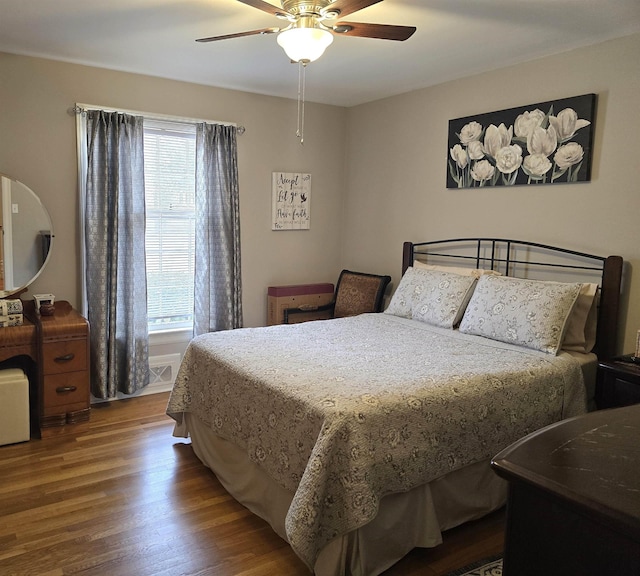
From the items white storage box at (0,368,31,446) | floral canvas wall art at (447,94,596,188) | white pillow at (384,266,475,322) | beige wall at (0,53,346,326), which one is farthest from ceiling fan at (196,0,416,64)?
white storage box at (0,368,31,446)

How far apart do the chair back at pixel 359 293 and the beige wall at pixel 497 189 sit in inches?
7.9

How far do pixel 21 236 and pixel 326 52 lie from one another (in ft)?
7.85

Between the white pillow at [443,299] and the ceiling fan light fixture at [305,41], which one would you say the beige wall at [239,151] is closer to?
the white pillow at [443,299]

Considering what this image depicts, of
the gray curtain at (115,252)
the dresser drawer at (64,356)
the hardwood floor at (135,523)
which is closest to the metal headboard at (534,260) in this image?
the hardwood floor at (135,523)

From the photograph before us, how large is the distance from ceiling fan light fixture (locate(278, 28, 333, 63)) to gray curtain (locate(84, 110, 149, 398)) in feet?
6.59

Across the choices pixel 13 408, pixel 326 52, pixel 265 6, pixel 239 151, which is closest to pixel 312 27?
pixel 265 6

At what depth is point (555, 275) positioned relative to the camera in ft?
11.2

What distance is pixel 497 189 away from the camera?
3727mm

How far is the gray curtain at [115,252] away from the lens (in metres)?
3.82

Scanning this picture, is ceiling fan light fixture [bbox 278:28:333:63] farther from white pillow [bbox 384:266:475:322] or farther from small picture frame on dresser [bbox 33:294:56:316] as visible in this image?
small picture frame on dresser [bbox 33:294:56:316]

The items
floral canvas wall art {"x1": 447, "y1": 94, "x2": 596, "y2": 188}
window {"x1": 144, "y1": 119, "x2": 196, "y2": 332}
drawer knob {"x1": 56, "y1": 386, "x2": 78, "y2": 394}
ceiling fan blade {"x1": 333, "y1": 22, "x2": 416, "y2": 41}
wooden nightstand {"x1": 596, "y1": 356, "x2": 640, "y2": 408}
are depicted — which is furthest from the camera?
window {"x1": 144, "y1": 119, "x2": 196, "y2": 332}

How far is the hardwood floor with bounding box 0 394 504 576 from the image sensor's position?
2.18m

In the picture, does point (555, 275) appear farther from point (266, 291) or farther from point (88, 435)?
point (88, 435)

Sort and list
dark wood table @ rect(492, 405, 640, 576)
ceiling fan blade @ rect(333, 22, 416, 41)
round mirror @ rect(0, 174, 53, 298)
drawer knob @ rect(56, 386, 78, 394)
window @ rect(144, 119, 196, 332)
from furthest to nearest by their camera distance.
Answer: window @ rect(144, 119, 196, 332), round mirror @ rect(0, 174, 53, 298), drawer knob @ rect(56, 386, 78, 394), ceiling fan blade @ rect(333, 22, 416, 41), dark wood table @ rect(492, 405, 640, 576)
